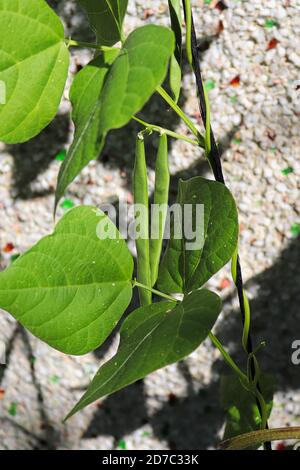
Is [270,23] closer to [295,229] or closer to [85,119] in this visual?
[295,229]

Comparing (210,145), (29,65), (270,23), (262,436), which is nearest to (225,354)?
(262,436)

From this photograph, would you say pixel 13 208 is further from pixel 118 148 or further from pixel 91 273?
pixel 91 273

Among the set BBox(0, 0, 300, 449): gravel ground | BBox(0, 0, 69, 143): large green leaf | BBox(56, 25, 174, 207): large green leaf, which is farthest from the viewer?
BBox(0, 0, 300, 449): gravel ground

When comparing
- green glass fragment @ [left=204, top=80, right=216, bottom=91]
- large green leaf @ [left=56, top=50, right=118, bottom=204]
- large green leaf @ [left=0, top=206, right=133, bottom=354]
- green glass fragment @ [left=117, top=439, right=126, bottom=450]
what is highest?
large green leaf @ [left=56, top=50, right=118, bottom=204]

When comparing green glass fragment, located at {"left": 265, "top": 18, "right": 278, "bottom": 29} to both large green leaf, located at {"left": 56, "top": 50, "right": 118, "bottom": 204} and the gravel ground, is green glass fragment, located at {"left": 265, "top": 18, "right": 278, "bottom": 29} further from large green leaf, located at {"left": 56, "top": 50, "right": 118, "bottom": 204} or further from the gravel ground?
large green leaf, located at {"left": 56, "top": 50, "right": 118, "bottom": 204}

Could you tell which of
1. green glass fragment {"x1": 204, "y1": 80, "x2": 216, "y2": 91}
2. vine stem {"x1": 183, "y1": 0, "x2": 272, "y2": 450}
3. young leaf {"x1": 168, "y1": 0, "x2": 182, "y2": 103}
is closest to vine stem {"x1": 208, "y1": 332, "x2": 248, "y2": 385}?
vine stem {"x1": 183, "y1": 0, "x2": 272, "y2": 450}

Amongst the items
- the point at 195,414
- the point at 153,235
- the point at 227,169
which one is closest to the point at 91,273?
the point at 153,235

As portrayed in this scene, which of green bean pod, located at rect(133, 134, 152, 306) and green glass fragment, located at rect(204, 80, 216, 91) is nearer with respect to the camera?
green bean pod, located at rect(133, 134, 152, 306)
